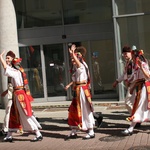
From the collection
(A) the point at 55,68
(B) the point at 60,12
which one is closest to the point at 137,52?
(A) the point at 55,68

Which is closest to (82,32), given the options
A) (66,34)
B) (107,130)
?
(66,34)

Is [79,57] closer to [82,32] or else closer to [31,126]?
[31,126]

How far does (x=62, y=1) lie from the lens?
16391mm

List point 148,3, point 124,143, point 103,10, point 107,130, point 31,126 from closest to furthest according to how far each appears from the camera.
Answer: point 124,143
point 31,126
point 107,130
point 148,3
point 103,10

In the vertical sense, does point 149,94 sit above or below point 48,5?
below

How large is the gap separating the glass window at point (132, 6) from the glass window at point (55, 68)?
3.42 metres

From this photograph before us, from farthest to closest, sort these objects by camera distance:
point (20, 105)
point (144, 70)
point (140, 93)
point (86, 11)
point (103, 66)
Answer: point (86, 11) → point (103, 66) → point (20, 105) → point (140, 93) → point (144, 70)

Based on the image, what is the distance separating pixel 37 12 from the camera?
54.5ft

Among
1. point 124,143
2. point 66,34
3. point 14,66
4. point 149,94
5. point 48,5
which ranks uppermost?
point 48,5

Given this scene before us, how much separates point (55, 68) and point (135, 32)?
13.3 feet

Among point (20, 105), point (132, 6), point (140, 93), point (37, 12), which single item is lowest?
point (20, 105)

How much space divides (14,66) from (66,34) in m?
7.90

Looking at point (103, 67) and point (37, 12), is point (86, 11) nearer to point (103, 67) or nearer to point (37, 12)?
point (37, 12)

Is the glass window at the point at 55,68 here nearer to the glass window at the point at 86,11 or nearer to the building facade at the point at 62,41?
the building facade at the point at 62,41
